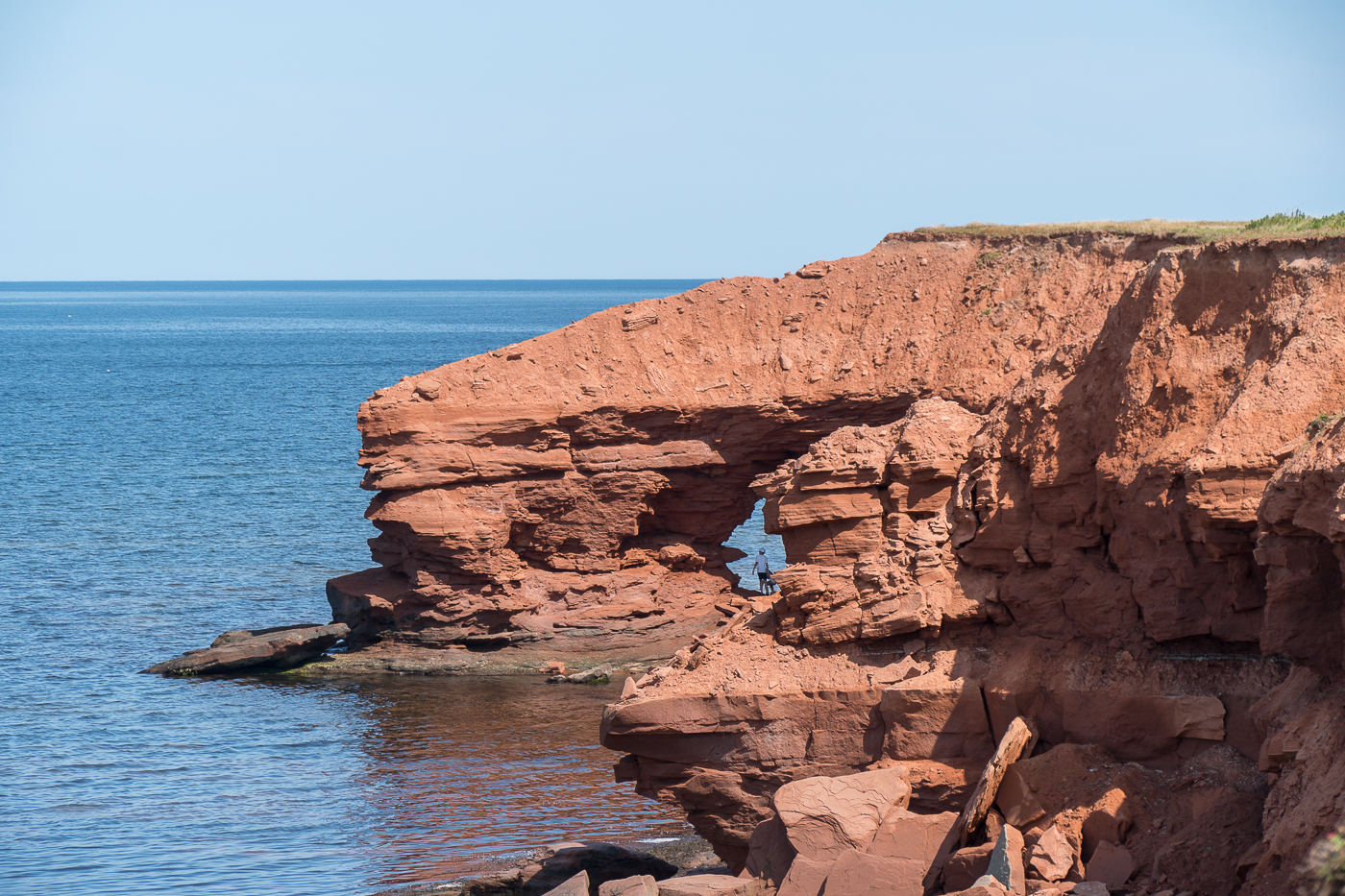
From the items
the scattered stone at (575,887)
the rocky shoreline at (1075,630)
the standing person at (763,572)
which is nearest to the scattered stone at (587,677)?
the standing person at (763,572)

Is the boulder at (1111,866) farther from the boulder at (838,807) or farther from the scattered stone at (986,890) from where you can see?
the boulder at (838,807)

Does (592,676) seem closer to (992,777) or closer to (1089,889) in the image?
(992,777)

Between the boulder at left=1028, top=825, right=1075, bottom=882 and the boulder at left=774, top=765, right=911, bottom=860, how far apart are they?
237 centimetres

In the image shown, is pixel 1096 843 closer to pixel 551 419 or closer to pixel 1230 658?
pixel 1230 658

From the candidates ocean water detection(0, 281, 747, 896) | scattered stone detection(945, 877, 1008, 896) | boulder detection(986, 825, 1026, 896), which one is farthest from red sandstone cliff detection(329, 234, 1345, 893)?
ocean water detection(0, 281, 747, 896)

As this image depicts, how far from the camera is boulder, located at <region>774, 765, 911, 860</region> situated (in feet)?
53.0

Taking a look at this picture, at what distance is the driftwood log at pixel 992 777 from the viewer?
15484mm

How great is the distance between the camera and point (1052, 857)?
46.9 feet

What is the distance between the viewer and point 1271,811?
12703mm

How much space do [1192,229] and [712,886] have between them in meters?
21.6

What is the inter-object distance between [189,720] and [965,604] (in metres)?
23.8

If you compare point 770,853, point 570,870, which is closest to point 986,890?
point 770,853

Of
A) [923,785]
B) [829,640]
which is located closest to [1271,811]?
[923,785]

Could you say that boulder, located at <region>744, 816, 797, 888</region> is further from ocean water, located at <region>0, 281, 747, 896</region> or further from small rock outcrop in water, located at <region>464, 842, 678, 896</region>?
ocean water, located at <region>0, 281, 747, 896</region>
